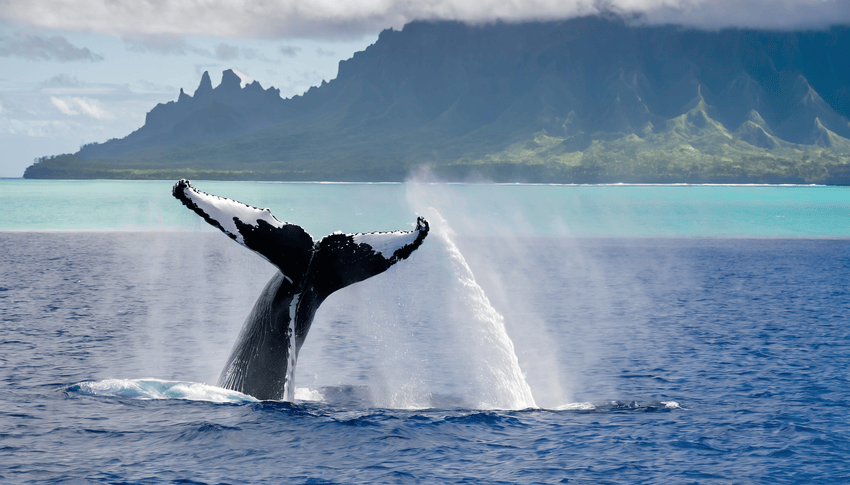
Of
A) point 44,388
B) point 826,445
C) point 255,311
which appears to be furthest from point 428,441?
point 44,388

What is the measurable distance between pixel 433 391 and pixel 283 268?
20.1ft

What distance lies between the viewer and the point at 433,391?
16359 mm

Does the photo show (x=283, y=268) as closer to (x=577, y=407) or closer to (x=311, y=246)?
(x=311, y=246)

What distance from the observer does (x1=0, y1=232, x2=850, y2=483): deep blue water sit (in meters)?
11.2

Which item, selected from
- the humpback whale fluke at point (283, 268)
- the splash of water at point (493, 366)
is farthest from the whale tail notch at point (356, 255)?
the splash of water at point (493, 366)

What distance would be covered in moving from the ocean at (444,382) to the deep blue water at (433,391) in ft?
0.18

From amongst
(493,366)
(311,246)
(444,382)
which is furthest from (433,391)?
(311,246)

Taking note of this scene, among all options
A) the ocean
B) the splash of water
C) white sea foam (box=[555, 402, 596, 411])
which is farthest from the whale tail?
white sea foam (box=[555, 402, 596, 411])

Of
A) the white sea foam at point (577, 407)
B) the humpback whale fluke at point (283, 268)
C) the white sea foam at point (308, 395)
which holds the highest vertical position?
the humpback whale fluke at point (283, 268)

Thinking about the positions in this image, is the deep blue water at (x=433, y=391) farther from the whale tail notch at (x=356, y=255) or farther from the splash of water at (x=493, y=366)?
the whale tail notch at (x=356, y=255)

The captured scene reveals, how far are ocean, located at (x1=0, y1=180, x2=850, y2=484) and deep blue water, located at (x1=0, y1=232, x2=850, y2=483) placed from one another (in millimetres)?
55

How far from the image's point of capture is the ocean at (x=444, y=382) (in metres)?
11.2

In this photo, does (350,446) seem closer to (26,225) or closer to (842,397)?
(842,397)

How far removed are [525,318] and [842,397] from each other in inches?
535
